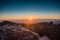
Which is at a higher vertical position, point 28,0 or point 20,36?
point 28,0

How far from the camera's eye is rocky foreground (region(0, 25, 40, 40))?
1.08 m

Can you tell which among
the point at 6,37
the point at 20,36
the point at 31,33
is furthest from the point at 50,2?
the point at 6,37

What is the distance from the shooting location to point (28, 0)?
126cm

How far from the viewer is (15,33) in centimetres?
110

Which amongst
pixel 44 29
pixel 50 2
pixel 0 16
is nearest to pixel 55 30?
pixel 44 29

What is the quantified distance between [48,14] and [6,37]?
0.59m

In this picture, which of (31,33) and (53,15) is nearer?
(31,33)

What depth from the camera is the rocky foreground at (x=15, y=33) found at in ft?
3.56

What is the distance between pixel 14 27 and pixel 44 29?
1.21 ft

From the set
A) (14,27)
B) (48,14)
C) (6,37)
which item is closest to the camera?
(6,37)

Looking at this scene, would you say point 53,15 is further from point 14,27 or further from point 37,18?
point 14,27

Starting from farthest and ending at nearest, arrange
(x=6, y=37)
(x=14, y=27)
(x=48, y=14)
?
1. (x=48, y=14)
2. (x=14, y=27)
3. (x=6, y=37)

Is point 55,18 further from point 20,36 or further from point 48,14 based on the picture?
point 20,36

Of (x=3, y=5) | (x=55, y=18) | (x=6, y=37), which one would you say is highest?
(x=3, y=5)
